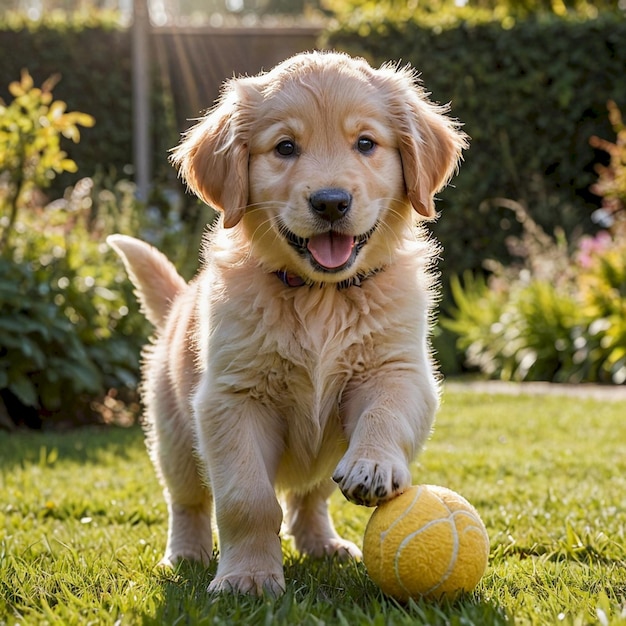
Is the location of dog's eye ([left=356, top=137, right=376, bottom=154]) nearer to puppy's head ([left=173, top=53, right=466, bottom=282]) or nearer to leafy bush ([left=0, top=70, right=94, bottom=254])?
puppy's head ([left=173, top=53, right=466, bottom=282])

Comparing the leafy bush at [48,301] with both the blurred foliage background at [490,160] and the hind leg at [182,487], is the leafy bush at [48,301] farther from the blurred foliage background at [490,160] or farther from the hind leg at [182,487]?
the hind leg at [182,487]

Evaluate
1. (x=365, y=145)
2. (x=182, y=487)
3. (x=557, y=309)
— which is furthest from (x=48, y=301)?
(x=557, y=309)

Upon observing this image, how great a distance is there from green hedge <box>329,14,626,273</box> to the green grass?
16.0 feet

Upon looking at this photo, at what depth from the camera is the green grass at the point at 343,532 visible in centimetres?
223

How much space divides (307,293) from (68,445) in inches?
123

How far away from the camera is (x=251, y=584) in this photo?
8.20ft

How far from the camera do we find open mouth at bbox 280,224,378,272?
9.00 feet

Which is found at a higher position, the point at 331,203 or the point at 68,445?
the point at 331,203

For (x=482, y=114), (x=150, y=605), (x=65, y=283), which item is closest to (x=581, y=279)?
(x=482, y=114)

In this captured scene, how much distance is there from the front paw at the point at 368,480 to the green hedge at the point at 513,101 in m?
8.36

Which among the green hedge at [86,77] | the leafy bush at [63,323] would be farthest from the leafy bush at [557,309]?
the green hedge at [86,77]

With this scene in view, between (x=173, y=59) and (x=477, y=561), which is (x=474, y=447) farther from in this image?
(x=173, y=59)

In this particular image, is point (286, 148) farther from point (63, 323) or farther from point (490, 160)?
point (490, 160)

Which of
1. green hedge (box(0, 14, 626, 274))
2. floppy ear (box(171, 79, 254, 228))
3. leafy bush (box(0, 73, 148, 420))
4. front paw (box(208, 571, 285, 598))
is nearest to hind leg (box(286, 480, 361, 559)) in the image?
front paw (box(208, 571, 285, 598))
